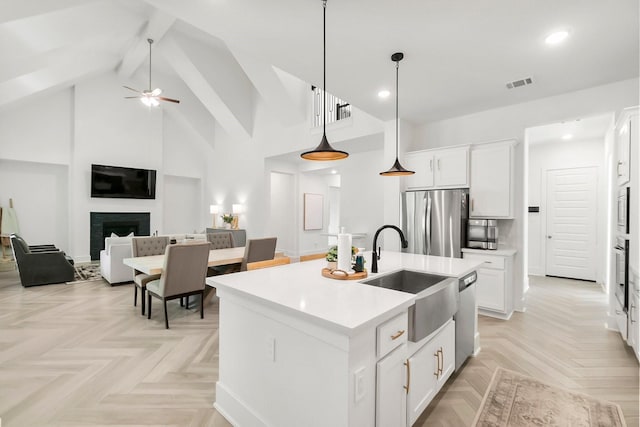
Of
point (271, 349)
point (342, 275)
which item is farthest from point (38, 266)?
point (342, 275)

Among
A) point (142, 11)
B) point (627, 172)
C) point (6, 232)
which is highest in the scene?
point (142, 11)

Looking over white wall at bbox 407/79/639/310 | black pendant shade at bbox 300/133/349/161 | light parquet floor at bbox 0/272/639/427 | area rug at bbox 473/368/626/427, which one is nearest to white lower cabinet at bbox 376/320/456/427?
light parquet floor at bbox 0/272/639/427

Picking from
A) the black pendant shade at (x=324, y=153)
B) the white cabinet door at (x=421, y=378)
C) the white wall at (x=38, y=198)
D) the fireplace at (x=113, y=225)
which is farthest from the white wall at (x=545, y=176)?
the white wall at (x=38, y=198)

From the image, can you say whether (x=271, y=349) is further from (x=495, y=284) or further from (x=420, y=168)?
(x=420, y=168)

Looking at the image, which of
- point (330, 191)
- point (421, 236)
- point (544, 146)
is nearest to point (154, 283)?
point (421, 236)

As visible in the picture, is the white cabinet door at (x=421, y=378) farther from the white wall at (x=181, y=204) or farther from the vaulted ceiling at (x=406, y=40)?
the white wall at (x=181, y=204)

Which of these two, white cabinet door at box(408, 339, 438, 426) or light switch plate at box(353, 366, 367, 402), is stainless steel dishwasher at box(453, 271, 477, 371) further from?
light switch plate at box(353, 366, 367, 402)

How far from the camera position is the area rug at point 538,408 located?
1897 millimetres

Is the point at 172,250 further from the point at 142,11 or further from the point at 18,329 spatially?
the point at 142,11

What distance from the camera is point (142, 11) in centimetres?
528

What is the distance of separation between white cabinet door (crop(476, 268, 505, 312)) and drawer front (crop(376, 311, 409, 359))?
2.58m

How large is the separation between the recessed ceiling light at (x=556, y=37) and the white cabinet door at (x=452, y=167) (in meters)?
1.54

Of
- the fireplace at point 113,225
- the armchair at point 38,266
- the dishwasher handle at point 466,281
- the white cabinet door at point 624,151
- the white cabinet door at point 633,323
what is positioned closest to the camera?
the dishwasher handle at point 466,281

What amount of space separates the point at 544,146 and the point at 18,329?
28.6ft
